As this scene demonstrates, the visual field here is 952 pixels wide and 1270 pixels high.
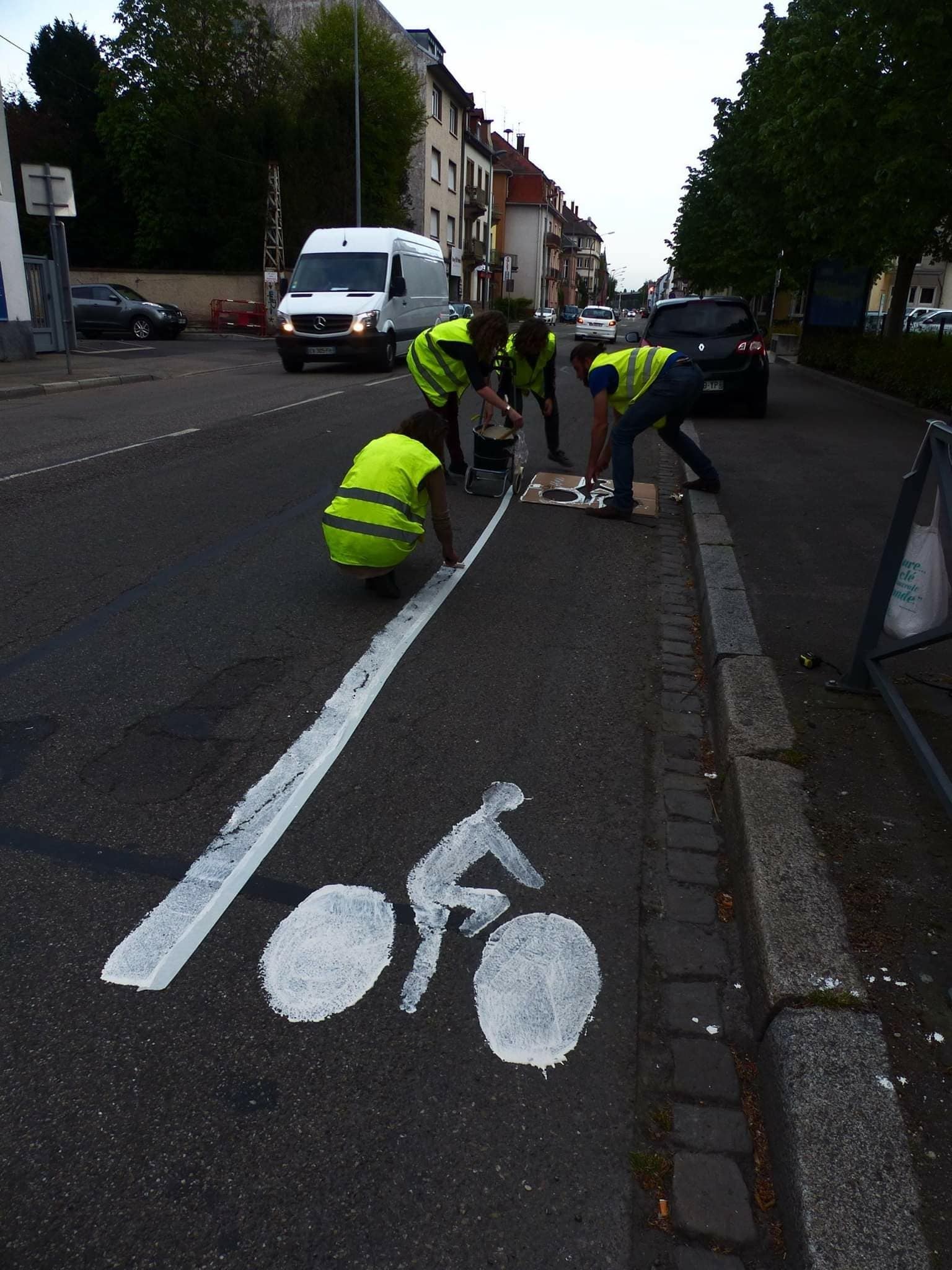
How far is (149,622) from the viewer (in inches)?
207

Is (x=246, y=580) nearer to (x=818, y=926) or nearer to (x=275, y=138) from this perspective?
(x=818, y=926)

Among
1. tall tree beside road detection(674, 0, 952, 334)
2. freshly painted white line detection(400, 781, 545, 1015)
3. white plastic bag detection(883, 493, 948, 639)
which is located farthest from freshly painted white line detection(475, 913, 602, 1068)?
tall tree beside road detection(674, 0, 952, 334)

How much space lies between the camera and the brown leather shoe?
328 inches

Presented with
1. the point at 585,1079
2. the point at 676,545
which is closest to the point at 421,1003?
the point at 585,1079

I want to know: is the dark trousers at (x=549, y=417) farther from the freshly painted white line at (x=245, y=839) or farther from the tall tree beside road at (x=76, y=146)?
the tall tree beside road at (x=76, y=146)

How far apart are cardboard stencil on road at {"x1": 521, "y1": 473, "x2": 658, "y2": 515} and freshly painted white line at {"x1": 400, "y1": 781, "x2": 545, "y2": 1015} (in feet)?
18.3

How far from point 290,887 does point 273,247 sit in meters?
Result: 39.8

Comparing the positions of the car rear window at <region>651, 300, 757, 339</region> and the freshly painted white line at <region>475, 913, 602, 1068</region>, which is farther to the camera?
the car rear window at <region>651, 300, 757, 339</region>

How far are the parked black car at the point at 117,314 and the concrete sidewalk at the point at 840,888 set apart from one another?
28.2m

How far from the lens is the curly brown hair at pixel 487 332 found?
25.3 feet

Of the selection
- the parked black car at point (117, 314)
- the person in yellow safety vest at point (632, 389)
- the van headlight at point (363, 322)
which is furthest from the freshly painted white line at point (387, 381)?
the parked black car at point (117, 314)

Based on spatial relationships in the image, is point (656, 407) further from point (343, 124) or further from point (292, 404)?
point (343, 124)

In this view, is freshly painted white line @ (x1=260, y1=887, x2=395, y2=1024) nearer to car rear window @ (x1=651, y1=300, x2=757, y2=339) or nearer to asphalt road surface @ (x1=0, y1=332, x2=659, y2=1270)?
asphalt road surface @ (x1=0, y1=332, x2=659, y2=1270)

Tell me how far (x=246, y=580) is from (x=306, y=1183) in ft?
14.5
